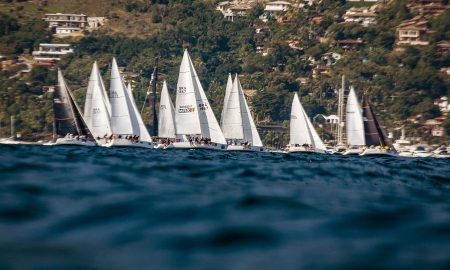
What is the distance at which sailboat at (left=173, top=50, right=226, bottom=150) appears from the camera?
93.5 meters

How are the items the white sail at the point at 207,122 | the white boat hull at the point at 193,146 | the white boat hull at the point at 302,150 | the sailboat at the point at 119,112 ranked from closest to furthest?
the white boat hull at the point at 193,146, the sailboat at the point at 119,112, the white sail at the point at 207,122, the white boat hull at the point at 302,150

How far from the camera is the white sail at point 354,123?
352ft

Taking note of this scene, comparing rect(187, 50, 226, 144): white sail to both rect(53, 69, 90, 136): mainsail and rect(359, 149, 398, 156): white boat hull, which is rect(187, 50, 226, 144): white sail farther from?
rect(359, 149, 398, 156): white boat hull

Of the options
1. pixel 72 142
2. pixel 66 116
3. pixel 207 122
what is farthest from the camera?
pixel 207 122

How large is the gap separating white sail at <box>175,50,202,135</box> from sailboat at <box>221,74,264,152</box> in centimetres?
633

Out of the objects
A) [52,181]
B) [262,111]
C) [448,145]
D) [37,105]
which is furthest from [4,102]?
[52,181]

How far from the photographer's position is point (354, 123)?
108312 mm

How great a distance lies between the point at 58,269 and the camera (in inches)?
456

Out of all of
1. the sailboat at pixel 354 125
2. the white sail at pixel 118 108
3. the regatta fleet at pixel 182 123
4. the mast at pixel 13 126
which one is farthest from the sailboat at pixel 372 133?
the mast at pixel 13 126

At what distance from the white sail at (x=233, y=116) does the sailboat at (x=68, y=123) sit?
16.3 m

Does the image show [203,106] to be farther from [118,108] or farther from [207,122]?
[118,108]

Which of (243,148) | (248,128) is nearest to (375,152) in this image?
(248,128)

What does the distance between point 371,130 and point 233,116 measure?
1673cm

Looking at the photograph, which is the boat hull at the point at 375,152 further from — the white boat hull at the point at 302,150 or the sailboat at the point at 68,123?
the sailboat at the point at 68,123
